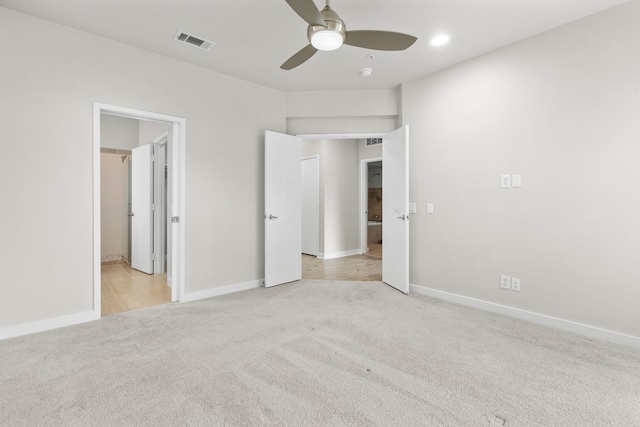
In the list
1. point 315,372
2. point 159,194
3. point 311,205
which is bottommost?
point 315,372

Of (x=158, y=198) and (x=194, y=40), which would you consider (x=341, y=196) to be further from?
(x=194, y=40)

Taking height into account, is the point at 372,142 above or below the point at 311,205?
above

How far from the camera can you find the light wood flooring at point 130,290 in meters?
3.35

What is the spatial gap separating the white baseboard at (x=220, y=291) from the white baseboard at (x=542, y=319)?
7.19ft

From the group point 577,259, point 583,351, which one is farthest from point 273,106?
point 583,351

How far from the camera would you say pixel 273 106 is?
167 inches

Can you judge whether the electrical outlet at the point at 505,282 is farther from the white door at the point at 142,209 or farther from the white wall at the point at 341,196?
the white door at the point at 142,209

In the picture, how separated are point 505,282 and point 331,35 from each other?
2824mm

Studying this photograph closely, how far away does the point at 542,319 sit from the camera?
2.84 metres

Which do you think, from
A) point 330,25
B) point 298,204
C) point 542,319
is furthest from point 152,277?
point 542,319

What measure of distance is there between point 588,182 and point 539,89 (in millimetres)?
960

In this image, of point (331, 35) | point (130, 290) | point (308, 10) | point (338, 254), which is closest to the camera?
point (308, 10)

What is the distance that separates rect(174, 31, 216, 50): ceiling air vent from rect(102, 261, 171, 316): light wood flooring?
277 centimetres

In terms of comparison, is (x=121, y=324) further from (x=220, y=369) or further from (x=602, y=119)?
(x=602, y=119)
